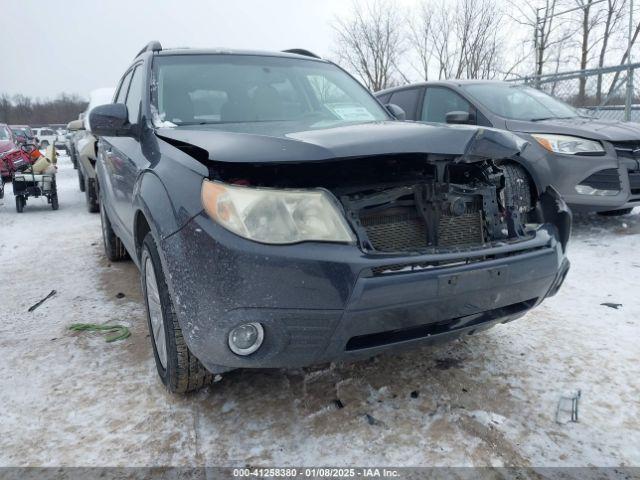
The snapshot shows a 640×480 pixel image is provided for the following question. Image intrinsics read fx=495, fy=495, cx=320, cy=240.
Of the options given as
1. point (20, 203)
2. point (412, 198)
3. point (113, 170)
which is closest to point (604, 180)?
point (412, 198)

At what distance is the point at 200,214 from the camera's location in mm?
1784

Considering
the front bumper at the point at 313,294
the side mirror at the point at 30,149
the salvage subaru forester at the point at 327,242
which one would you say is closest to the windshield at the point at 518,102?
the salvage subaru forester at the point at 327,242

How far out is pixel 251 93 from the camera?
9.94 ft

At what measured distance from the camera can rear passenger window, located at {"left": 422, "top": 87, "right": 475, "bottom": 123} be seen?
563 centimetres

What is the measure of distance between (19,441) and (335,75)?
2.88 meters

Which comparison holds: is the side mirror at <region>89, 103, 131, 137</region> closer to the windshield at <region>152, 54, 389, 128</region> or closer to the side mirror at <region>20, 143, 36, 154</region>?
the windshield at <region>152, 54, 389, 128</region>

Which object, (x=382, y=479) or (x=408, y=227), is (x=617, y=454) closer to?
(x=382, y=479)

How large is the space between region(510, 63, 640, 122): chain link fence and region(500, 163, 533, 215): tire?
7.35 m

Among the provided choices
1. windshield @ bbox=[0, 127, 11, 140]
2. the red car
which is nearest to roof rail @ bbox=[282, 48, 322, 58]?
the red car

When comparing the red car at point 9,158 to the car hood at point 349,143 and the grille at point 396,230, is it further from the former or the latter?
the grille at point 396,230

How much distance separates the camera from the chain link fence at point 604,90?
30.5ft

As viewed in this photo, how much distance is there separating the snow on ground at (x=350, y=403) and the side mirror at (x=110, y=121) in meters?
1.20

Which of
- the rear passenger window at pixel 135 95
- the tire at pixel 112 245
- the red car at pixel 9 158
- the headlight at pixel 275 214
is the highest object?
the rear passenger window at pixel 135 95

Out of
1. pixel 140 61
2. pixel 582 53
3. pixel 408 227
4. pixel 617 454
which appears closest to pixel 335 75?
pixel 140 61
